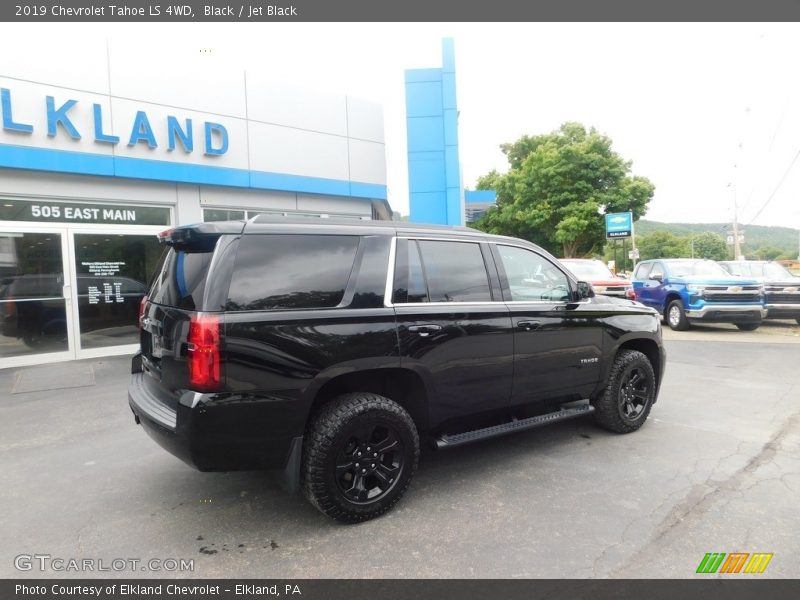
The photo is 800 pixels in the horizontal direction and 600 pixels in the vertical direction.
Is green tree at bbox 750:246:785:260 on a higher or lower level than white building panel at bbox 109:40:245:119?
lower

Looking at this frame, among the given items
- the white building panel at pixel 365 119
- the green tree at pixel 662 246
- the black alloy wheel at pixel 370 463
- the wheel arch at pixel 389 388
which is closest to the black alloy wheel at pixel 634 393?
the wheel arch at pixel 389 388

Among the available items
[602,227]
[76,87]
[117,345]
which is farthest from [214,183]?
[602,227]

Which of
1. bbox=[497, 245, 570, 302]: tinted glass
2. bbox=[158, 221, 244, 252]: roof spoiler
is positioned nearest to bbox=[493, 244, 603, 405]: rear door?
bbox=[497, 245, 570, 302]: tinted glass

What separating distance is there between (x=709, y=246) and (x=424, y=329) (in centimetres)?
12829

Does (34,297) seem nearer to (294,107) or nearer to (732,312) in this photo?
(294,107)

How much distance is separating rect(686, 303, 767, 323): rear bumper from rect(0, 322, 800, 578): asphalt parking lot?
7500 millimetres

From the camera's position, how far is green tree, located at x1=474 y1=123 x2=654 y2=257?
32250 millimetres

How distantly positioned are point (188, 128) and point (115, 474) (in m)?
7.81

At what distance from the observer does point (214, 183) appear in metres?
10.3

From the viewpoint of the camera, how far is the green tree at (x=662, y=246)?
4213 inches

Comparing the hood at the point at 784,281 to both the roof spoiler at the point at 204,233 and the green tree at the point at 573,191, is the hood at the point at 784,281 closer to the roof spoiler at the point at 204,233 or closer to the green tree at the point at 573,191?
the roof spoiler at the point at 204,233

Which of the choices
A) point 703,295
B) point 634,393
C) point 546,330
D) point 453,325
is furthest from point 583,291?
point 703,295

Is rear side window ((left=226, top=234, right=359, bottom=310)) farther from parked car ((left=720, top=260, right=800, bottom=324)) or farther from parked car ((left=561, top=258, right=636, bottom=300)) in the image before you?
parked car ((left=720, top=260, right=800, bottom=324))

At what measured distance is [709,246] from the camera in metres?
112
